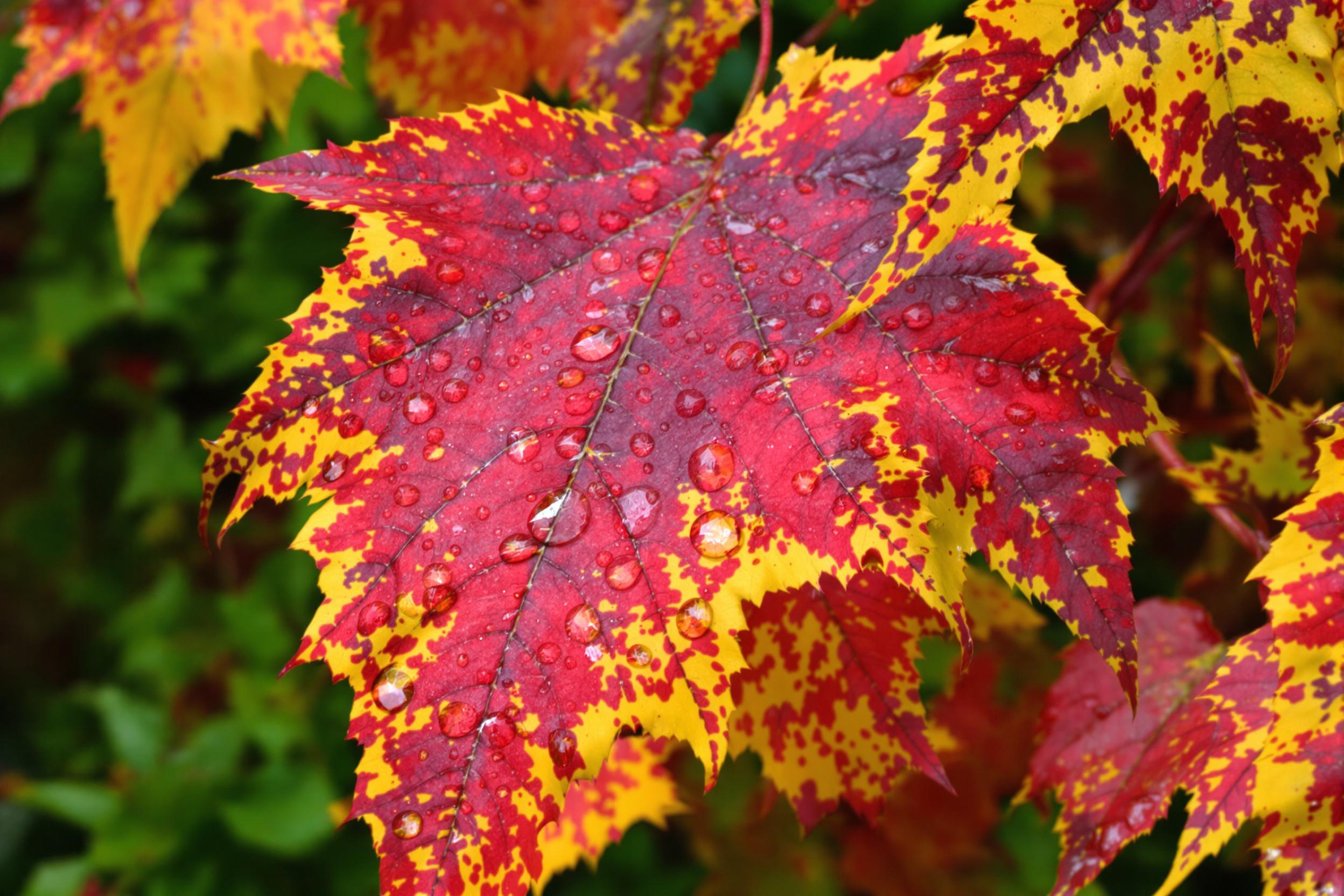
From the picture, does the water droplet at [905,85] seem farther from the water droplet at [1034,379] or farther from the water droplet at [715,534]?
the water droplet at [715,534]

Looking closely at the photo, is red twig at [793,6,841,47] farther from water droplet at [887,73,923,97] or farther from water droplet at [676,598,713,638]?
water droplet at [676,598,713,638]

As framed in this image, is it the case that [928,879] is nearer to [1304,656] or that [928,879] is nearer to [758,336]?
[1304,656]

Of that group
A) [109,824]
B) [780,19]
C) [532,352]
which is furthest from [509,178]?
[109,824]

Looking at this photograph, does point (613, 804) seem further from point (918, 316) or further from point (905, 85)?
point (905, 85)

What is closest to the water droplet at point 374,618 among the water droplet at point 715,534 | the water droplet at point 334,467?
the water droplet at point 334,467

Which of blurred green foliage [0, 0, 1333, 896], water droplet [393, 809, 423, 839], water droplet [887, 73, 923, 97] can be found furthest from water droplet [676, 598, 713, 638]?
blurred green foliage [0, 0, 1333, 896]
